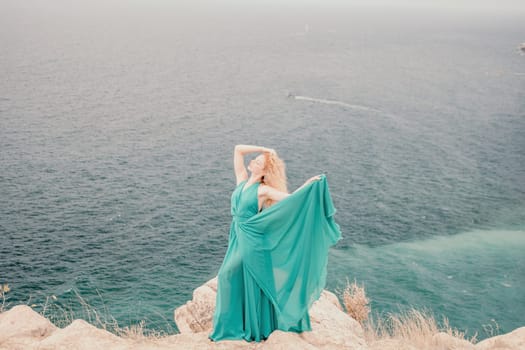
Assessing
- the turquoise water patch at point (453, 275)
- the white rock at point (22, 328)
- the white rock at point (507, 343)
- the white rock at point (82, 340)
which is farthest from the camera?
the turquoise water patch at point (453, 275)

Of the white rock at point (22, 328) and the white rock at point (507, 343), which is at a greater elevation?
the white rock at point (22, 328)

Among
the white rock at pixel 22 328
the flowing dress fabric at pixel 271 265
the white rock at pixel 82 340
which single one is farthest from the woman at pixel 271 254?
the white rock at pixel 22 328

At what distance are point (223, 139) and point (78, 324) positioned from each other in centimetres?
4562

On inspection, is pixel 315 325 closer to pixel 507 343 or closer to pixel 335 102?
pixel 507 343

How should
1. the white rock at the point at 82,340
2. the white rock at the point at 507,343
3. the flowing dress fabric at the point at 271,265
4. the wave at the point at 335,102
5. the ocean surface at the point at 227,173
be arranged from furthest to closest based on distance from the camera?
the wave at the point at 335,102 < the ocean surface at the point at 227,173 < the white rock at the point at 507,343 < the flowing dress fabric at the point at 271,265 < the white rock at the point at 82,340

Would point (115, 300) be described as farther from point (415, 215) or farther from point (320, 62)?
point (320, 62)

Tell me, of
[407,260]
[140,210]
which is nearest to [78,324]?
[407,260]

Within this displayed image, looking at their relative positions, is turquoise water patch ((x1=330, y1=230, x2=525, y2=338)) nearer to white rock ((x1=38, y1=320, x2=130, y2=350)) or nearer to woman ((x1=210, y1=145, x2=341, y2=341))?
woman ((x1=210, y1=145, x2=341, y2=341))

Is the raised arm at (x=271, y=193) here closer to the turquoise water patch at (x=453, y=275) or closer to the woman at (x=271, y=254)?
the woman at (x=271, y=254)

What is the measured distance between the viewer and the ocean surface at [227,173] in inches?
1163

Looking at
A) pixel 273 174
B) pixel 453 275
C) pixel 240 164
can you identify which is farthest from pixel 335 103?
pixel 273 174

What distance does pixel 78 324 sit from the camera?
8.23m

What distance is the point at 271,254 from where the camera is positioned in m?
8.04

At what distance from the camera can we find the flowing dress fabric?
792 centimetres
